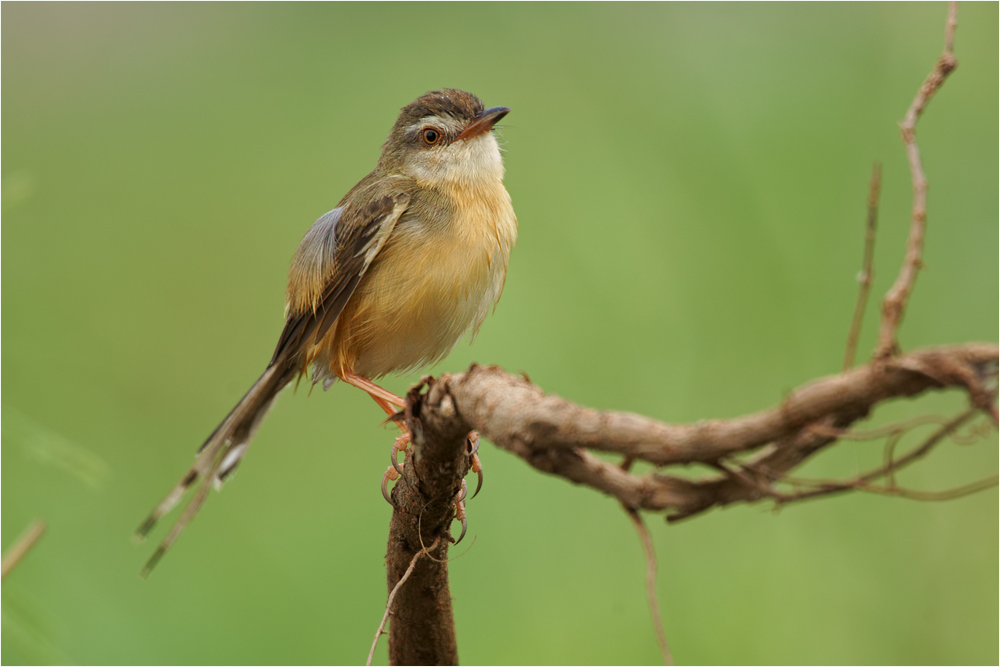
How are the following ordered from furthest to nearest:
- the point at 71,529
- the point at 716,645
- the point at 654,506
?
the point at 71,529 < the point at 716,645 < the point at 654,506

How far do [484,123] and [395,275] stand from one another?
2.93ft

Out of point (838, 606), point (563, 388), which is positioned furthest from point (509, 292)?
point (838, 606)

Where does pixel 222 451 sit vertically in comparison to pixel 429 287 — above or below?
below

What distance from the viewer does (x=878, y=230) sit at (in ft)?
18.4

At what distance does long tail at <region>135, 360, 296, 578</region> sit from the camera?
2996 millimetres

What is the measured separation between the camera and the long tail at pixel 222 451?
9.83 ft

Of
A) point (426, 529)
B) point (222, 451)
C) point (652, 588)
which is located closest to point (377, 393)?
point (222, 451)

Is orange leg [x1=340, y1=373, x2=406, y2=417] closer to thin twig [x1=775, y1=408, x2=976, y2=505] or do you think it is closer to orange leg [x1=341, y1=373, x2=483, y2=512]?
orange leg [x1=341, y1=373, x2=483, y2=512]

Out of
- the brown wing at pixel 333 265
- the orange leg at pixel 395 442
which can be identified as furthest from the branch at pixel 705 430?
the brown wing at pixel 333 265

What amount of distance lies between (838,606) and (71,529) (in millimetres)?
4819

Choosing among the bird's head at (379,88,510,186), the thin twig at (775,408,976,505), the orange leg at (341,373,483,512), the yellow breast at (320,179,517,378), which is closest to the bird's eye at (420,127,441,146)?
the bird's head at (379,88,510,186)

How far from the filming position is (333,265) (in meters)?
3.40

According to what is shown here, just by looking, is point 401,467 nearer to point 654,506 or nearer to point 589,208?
point 654,506

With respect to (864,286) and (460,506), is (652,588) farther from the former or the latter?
(460,506)
